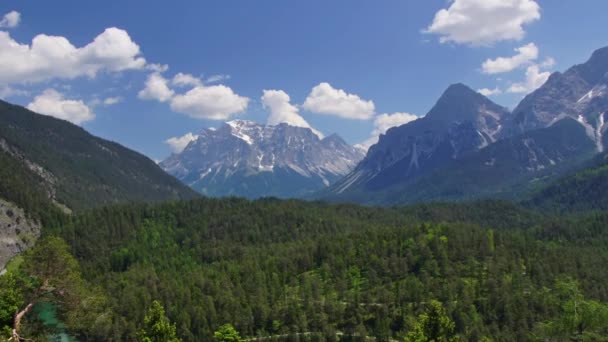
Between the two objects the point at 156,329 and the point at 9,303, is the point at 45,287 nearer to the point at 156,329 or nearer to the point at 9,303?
the point at 9,303

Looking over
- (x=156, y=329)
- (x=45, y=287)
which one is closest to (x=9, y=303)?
(x=45, y=287)

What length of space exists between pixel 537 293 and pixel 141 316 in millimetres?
123216

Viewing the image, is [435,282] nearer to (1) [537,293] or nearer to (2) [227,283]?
(1) [537,293]

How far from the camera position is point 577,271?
608ft

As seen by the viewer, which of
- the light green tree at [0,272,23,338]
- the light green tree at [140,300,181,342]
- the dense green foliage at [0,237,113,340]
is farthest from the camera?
the light green tree at [140,300,181,342]

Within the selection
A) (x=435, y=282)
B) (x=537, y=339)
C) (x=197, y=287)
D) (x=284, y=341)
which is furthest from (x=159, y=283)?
(x=537, y=339)

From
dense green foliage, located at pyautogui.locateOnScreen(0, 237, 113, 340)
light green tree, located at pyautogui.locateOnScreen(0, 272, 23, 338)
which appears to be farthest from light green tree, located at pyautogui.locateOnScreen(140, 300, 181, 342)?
light green tree, located at pyautogui.locateOnScreen(0, 272, 23, 338)

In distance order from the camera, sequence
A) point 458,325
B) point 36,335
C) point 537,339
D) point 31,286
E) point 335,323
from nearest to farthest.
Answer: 1. point 31,286
2. point 36,335
3. point 537,339
4. point 458,325
5. point 335,323

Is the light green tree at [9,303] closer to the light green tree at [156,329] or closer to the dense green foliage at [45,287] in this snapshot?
the dense green foliage at [45,287]

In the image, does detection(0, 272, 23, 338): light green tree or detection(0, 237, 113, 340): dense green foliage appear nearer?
detection(0, 237, 113, 340): dense green foliage

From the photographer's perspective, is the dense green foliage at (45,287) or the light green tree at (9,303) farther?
the light green tree at (9,303)

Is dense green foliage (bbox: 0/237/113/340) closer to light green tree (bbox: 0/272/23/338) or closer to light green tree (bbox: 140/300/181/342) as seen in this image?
light green tree (bbox: 0/272/23/338)

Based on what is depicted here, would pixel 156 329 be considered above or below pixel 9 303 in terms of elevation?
below

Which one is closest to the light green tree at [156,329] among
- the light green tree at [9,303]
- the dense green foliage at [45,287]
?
the dense green foliage at [45,287]
